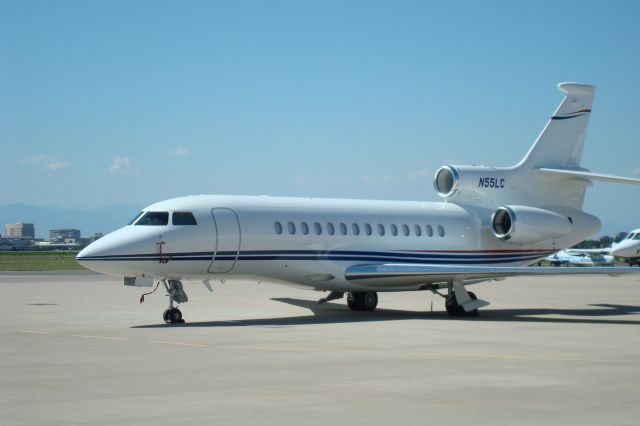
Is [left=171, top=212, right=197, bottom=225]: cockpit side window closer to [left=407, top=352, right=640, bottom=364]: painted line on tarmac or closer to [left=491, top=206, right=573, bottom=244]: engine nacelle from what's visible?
[left=407, top=352, right=640, bottom=364]: painted line on tarmac

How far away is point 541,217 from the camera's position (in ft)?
94.0

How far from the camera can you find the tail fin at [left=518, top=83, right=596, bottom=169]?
30000 mm

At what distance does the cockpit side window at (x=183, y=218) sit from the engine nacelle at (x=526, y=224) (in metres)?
10.2

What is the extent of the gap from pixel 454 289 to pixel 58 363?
13.1 metres

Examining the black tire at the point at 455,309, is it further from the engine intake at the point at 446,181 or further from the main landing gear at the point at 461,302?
the engine intake at the point at 446,181

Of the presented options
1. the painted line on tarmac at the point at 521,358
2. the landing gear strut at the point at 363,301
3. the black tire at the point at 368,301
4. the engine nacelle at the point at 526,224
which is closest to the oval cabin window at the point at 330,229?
the landing gear strut at the point at 363,301

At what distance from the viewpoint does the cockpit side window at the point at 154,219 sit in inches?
901

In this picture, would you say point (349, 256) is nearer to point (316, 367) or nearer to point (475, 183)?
point (475, 183)

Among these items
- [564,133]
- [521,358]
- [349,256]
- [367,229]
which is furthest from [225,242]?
[564,133]

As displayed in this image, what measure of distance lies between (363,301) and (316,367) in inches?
531

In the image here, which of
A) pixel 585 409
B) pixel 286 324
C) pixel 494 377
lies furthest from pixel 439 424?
pixel 286 324

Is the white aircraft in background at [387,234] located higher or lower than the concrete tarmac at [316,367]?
higher

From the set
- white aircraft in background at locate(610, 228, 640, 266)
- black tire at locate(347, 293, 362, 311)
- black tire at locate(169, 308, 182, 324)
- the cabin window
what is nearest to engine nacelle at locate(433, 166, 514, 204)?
the cabin window

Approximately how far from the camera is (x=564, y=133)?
3012 cm
